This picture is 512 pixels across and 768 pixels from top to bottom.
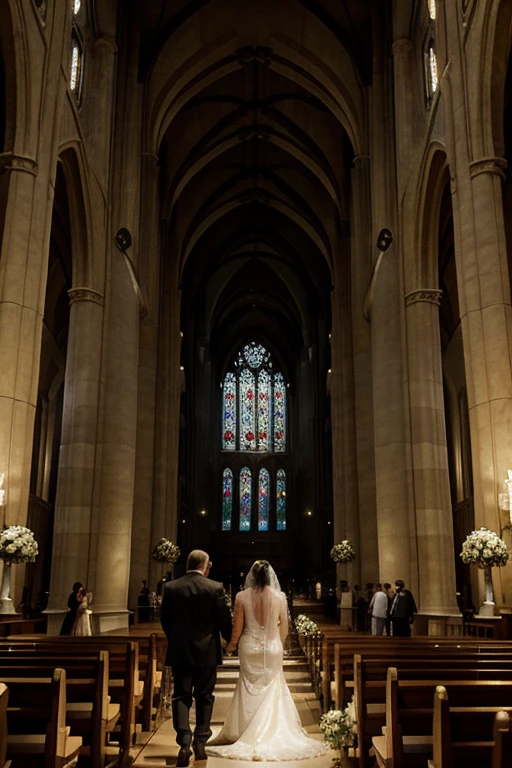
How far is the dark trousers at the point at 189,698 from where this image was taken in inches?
235

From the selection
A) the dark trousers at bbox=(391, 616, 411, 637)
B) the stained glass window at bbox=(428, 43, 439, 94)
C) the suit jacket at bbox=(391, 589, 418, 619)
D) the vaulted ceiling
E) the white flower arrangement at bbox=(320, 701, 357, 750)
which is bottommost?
the white flower arrangement at bbox=(320, 701, 357, 750)

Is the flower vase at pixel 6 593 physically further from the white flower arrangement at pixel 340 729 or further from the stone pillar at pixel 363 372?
the stone pillar at pixel 363 372

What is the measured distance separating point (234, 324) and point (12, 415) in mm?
39097

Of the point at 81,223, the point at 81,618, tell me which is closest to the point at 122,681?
the point at 81,618

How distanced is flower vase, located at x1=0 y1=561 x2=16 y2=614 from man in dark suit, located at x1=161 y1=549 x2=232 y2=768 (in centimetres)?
478

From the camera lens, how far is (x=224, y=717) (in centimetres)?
924

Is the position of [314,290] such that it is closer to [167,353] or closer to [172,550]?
[167,353]

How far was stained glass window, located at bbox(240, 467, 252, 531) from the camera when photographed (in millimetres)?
48553

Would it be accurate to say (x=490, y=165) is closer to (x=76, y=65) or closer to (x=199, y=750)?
(x=199, y=750)

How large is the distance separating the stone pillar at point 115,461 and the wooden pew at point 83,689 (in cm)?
1081

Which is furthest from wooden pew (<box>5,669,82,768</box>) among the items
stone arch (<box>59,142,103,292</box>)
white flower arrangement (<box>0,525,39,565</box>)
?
stone arch (<box>59,142,103,292</box>)

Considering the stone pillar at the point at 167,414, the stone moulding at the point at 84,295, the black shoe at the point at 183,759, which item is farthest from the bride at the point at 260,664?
the stone pillar at the point at 167,414

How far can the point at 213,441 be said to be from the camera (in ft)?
159

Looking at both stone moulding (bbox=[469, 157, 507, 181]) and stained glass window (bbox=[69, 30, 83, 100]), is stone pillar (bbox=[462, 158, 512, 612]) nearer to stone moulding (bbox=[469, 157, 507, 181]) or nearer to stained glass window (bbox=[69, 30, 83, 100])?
stone moulding (bbox=[469, 157, 507, 181])
